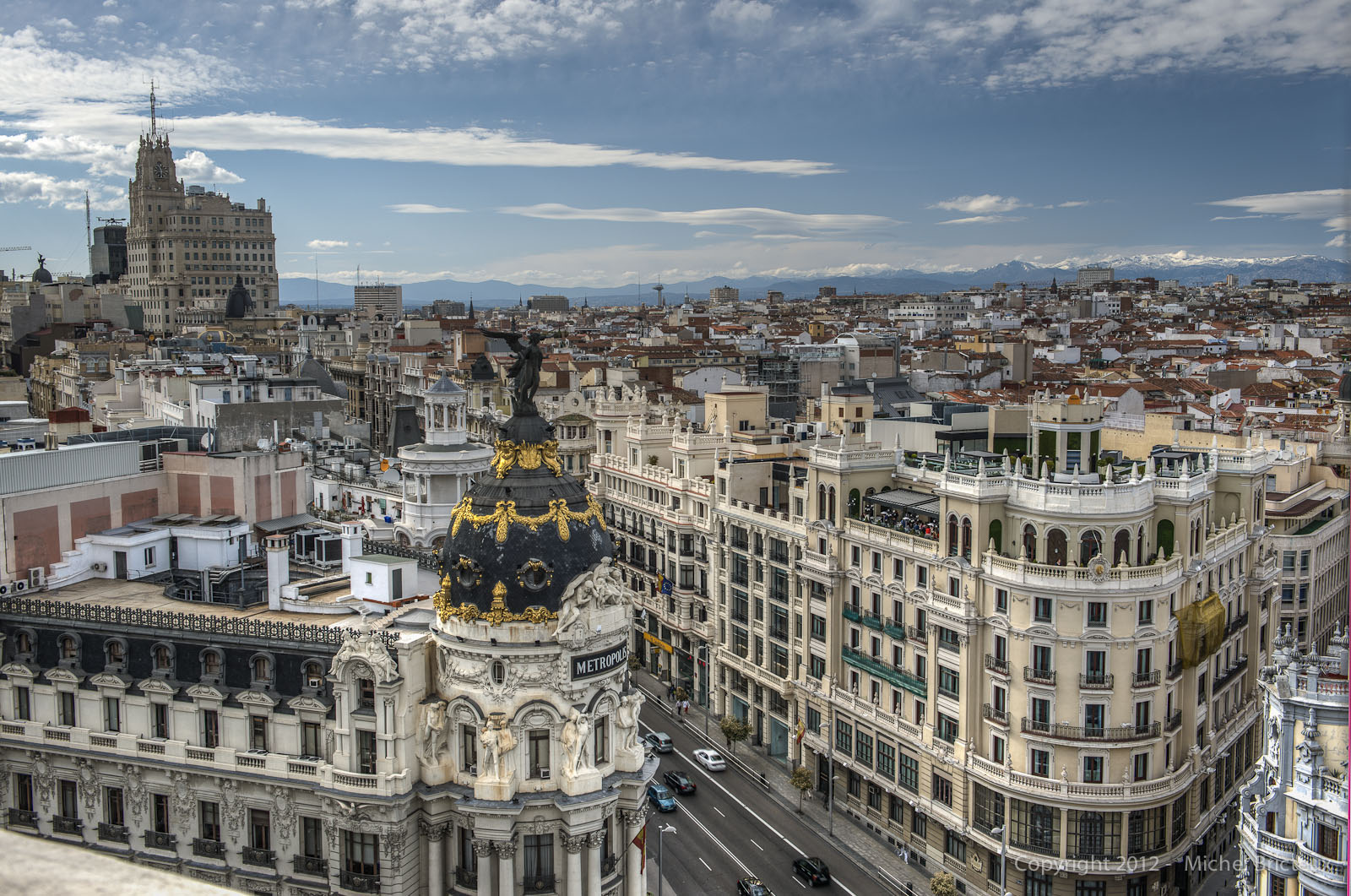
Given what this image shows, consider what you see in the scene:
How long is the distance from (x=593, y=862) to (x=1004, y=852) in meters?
24.9

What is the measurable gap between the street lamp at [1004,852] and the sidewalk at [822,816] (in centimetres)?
542

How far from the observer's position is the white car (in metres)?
81.9

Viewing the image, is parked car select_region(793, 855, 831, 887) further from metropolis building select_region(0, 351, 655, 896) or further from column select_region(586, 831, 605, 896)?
column select_region(586, 831, 605, 896)

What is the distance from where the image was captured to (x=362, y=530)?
6988 cm

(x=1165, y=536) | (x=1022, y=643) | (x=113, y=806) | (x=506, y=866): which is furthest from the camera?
(x=1165, y=536)

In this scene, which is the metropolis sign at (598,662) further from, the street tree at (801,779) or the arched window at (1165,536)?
the arched window at (1165,536)

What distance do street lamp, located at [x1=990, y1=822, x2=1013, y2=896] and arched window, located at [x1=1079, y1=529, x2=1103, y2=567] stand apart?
14.6 m

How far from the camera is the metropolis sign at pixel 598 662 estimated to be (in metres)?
48.3

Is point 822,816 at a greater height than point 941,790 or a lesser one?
lesser

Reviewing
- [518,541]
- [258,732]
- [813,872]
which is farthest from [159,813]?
[813,872]

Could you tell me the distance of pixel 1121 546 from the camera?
201ft

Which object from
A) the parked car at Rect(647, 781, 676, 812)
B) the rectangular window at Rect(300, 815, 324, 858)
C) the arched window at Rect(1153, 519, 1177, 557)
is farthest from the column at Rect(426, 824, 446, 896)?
the arched window at Rect(1153, 519, 1177, 557)

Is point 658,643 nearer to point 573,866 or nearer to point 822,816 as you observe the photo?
point 822,816

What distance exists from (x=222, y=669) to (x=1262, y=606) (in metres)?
62.5
